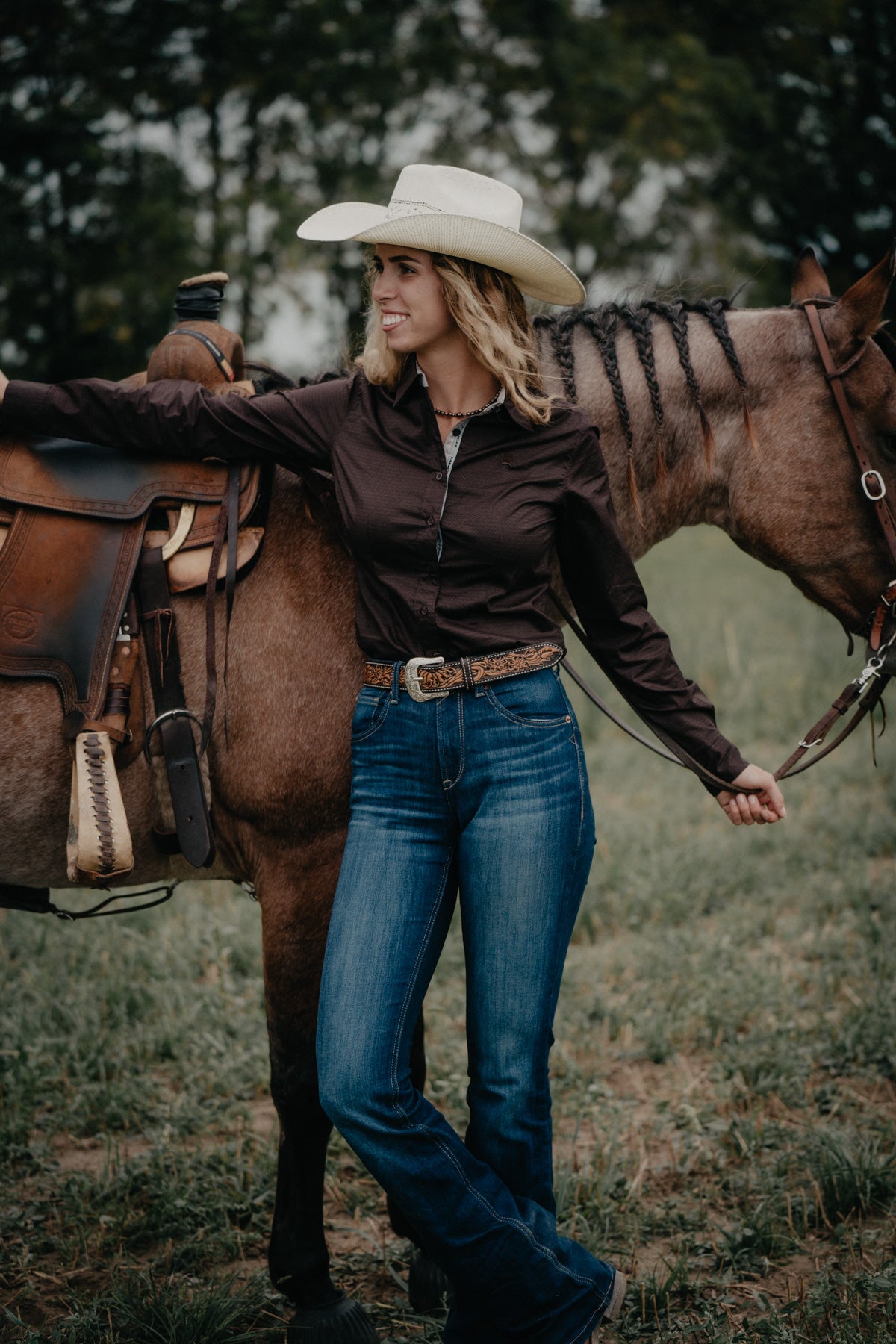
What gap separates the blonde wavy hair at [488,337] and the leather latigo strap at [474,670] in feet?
1.56

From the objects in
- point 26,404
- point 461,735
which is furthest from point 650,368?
point 26,404

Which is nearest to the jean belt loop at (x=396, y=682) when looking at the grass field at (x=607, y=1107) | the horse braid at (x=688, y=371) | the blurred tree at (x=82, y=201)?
the horse braid at (x=688, y=371)

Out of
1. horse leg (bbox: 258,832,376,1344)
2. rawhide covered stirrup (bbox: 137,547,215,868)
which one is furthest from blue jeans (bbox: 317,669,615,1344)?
rawhide covered stirrup (bbox: 137,547,215,868)

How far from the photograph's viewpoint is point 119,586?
98.4 inches

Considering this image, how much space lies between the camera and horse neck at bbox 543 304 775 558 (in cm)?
283

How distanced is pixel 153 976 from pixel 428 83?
22.4m

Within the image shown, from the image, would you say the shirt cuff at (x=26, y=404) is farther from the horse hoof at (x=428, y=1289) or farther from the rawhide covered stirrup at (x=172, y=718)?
the horse hoof at (x=428, y=1289)

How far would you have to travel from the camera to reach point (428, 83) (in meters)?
22.6

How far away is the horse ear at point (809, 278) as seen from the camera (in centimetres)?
304

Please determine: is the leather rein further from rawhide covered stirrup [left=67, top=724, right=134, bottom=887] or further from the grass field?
the grass field

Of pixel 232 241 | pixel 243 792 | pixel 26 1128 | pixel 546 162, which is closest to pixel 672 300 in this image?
pixel 243 792

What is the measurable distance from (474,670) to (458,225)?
90 centimetres

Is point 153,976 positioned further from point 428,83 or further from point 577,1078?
point 428,83

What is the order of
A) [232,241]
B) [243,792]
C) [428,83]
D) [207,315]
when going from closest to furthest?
[243,792] → [207,315] → [232,241] → [428,83]
